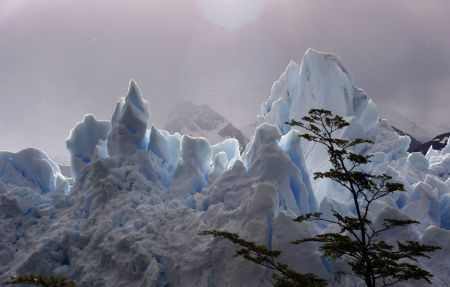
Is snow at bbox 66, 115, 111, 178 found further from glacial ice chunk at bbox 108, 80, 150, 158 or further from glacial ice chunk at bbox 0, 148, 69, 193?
glacial ice chunk at bbox 108, 80, 150, 158

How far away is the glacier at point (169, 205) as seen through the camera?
2086 centimetres

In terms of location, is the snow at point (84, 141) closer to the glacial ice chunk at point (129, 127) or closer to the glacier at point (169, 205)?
the glacier at point (169, 205)

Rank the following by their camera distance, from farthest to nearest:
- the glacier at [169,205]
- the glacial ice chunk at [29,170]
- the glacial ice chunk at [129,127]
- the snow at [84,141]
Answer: the snow at [84,141] → the glacial ice chunk at [29,170] → the glacial ice chunk at [129,127] → the glacier at [169,205]

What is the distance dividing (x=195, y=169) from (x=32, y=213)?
35.6 ft

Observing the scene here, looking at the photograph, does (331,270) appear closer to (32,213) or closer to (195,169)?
(195,169)

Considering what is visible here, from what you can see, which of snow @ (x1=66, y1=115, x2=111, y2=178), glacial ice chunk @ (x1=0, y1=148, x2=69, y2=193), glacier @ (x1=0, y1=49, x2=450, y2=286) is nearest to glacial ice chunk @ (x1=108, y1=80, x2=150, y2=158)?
glacier @ (x1=0, y1=49, x2=450, y2=286)

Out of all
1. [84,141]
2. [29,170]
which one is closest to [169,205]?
[84,141]

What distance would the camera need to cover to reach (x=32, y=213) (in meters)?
27.7

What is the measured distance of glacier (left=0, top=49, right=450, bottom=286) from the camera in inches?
821

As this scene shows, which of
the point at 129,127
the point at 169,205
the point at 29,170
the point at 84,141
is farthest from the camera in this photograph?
the point at 29,170

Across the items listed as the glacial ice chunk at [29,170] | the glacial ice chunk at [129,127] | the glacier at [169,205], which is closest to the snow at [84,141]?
the glacier at [169,205]

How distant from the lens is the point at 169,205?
2520 cm

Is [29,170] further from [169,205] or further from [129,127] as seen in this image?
[169,205]

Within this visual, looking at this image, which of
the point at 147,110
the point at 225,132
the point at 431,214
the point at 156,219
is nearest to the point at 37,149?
the point at 147,110
